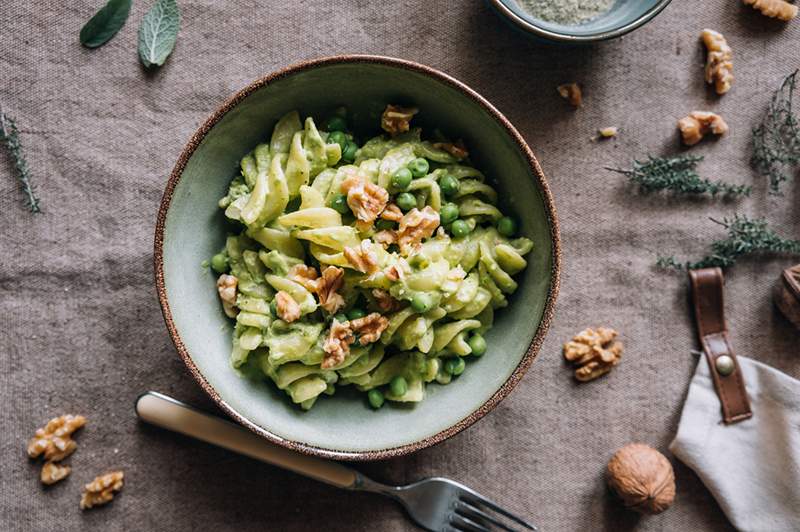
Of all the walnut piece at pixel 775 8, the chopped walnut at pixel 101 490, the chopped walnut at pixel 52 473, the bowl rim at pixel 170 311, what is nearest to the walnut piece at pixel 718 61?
the walnut piece at pixel 775 8

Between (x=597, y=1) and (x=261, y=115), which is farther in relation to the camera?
(x=597, y=1)

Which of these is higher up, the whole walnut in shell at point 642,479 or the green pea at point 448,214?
the green pea at point 448,214

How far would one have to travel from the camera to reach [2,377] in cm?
289

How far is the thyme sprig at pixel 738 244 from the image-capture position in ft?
9.84

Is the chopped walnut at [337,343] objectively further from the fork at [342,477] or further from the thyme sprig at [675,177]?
the thyme sprig at [675,177]

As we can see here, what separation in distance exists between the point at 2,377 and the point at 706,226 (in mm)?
2879

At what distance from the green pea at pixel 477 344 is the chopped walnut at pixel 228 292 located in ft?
2.71

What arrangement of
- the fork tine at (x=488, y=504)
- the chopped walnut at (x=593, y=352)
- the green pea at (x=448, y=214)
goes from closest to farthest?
the green pea at (x=448, y=214)
the fork tine at (x=488, y=504)
the chopped walnut at (x=593, y=352)

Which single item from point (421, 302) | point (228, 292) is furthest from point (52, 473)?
point (421, 302)

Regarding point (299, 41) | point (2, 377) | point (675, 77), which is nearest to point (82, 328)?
point (2, 377)

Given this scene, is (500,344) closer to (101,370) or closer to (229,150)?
(229,150)

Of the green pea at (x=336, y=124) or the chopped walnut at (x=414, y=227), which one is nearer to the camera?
the chopped walnut at (x=414, y=227)

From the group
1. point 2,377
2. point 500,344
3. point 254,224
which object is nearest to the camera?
point 254,224

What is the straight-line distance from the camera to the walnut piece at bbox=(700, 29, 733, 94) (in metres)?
2.97
